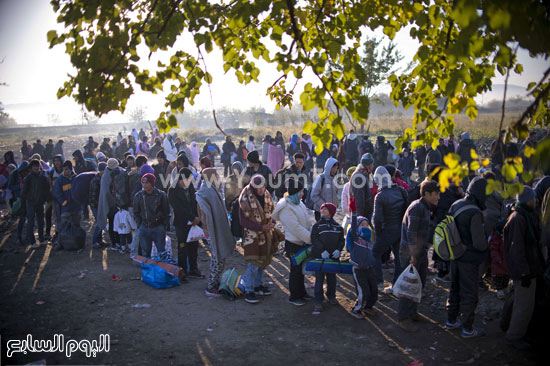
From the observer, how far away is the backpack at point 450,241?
523 centimetres

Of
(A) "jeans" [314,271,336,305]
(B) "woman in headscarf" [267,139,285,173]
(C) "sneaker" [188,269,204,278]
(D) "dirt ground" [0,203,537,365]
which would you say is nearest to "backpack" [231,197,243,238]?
(D) "dirt ground" [0,203,537,365]

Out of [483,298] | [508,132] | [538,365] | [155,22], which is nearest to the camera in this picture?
[508,132]

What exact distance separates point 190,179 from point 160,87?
3.42m

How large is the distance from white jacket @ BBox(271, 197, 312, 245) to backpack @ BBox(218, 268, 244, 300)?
1235mm

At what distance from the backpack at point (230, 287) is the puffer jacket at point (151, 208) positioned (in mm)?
1600

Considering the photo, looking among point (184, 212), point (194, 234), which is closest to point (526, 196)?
point (194, 234)

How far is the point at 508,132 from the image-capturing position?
322 centimetres

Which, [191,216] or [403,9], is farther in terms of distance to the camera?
[191,216]

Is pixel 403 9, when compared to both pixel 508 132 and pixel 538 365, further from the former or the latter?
pixel 538 365

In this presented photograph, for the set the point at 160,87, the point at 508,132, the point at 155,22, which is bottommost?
the point at 508,132

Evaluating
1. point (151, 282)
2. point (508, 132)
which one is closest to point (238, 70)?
point (508, 132)

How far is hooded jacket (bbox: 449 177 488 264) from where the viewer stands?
512cm

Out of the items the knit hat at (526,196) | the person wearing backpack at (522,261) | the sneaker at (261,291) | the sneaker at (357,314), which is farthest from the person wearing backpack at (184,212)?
the knit hat at (526,196)

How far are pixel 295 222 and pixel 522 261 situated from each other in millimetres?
2970
